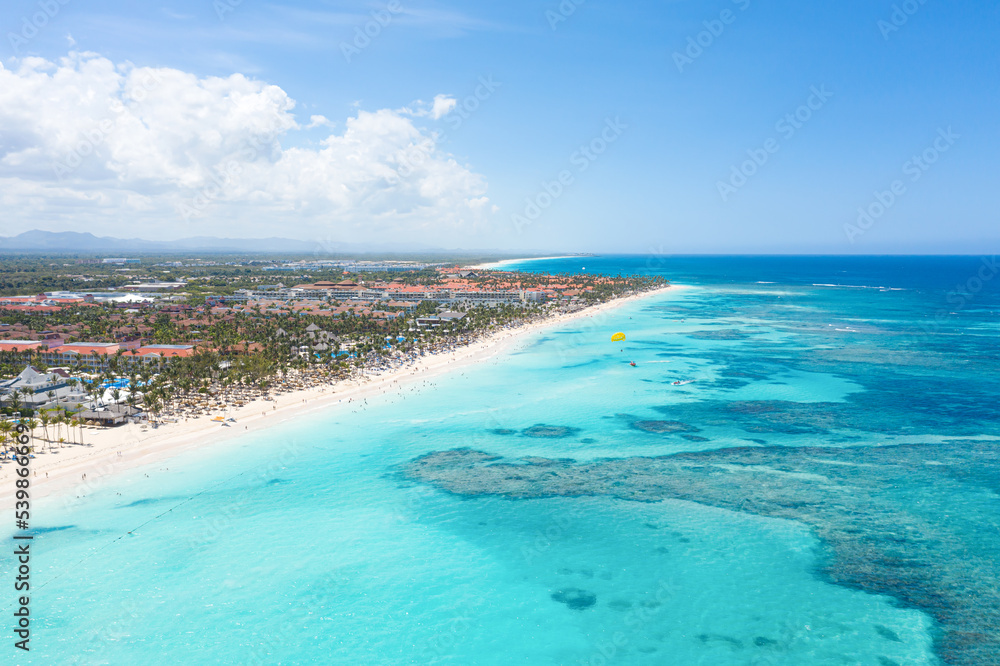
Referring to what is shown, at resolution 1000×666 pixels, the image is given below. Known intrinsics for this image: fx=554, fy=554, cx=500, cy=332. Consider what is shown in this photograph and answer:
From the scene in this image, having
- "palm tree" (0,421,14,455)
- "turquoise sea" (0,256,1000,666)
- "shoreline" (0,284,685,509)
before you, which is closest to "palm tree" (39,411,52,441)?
"shoreline" (0,284,685,509)

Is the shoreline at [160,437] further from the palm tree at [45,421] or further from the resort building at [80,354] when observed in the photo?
the resort building at [80,354]

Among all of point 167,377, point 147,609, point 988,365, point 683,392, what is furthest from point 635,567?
point 988,365

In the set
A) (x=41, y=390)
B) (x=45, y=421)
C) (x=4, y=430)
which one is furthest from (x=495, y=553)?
(x=41, y=390)

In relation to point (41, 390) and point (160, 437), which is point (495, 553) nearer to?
point (160, 437)

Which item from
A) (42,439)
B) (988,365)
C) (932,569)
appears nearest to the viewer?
(932,569)

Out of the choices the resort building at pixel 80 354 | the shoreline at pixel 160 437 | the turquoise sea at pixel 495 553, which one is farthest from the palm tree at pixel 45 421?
the resort building at pixel 80 354

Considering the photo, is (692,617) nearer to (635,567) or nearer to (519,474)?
(635,567)

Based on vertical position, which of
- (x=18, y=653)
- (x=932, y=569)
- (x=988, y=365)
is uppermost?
(x=988, y=365)
